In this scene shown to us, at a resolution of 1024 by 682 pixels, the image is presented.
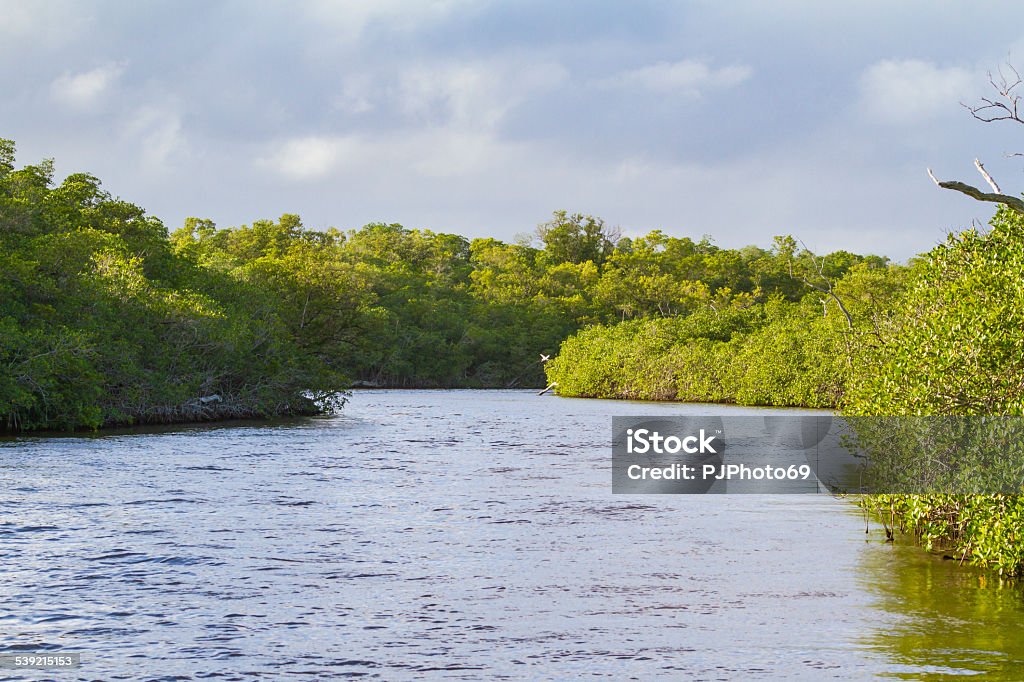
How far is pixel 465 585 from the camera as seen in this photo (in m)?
11.3

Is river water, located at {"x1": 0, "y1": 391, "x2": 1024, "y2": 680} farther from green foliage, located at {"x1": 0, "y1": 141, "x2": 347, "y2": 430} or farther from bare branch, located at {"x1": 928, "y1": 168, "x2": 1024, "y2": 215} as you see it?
green foliage, located at {"x1": 0, "y1": 141, "x2": 347, "y2": 430}

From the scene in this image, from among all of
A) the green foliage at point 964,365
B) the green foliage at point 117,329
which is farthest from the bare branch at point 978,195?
the green foliage at point 117,329

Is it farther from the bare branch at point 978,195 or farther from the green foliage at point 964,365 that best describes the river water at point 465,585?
the bare branch at point 978,195

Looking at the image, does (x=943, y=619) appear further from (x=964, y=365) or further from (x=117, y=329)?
(x=117, y=329)

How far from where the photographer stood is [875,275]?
8212cm

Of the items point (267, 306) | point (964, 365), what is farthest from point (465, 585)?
point (267, 306)

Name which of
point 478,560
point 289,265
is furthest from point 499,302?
point 478,560

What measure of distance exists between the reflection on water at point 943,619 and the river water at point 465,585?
34mm

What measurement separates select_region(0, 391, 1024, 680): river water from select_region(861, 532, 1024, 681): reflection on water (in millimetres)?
34

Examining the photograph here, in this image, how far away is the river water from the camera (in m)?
8.36

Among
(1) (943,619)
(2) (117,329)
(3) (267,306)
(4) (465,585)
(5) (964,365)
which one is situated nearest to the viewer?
(1) (943,619)

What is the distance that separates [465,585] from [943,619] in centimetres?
462

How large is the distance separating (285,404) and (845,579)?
3419cm

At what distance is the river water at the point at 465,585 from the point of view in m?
8.36
